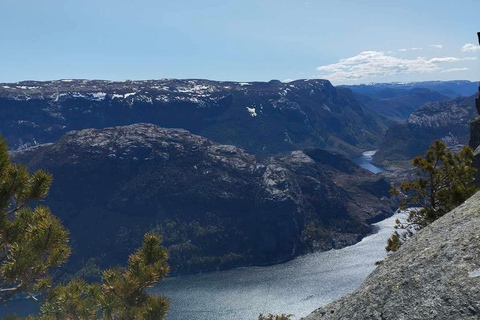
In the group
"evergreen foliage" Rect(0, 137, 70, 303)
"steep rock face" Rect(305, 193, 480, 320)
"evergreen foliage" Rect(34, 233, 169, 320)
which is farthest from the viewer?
"evergreen foliage" Rect(34, 233, 169, 320)

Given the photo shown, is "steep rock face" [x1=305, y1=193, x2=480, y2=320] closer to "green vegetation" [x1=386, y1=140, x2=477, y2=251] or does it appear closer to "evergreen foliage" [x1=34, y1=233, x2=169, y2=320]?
"evergreen foliage" [x1=34, y1=233, x2=169, y2=320]

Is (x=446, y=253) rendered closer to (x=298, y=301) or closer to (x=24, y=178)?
(x=24, y=178)

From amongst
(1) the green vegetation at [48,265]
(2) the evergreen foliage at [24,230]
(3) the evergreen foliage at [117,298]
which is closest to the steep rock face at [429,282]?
(3) the evergreen foliage at [117,298]

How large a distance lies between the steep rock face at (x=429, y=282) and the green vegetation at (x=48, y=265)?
10701 mm

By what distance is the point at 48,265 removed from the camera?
19312mm

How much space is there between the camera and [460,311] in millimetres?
10422

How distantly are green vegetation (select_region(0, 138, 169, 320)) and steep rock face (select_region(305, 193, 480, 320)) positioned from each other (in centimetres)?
1070

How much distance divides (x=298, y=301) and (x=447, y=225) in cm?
19944

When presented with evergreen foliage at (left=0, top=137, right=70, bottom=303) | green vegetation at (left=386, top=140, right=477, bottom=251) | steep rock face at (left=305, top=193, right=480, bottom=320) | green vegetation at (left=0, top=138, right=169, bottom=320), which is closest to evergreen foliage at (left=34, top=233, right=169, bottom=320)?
green vegetation at (left=0, top=138, right=169, bottom=320)

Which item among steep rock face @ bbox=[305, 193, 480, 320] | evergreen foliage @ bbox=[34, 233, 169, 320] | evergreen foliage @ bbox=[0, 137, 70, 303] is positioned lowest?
evergreen foliage @ bbox=[34, 233, 169, 320]

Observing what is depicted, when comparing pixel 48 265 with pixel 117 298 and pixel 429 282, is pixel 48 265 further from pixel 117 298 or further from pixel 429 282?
pixel 429 282

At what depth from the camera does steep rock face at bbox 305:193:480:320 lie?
426 inches

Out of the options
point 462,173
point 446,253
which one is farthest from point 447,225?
point 462,173

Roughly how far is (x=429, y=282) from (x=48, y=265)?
59.1 feet
